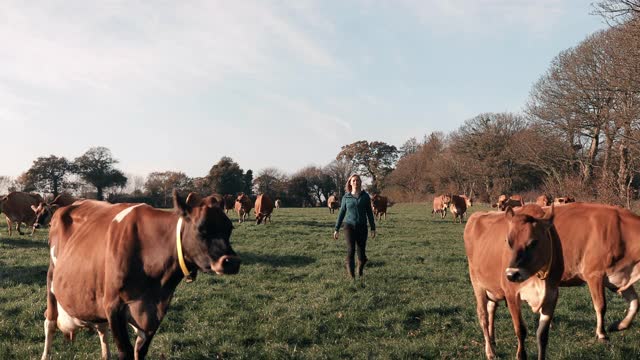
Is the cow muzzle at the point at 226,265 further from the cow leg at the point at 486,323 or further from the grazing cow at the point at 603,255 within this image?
the grazing cow at the point at 603,255

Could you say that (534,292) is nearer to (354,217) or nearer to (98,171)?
(354,217)

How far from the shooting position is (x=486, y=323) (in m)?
6.41

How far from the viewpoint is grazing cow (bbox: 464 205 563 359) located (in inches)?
207

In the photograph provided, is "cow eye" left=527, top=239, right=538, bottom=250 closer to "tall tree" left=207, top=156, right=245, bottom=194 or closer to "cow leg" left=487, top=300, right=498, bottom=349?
"cow leg" left=487, top=300, right=498, bottom=349

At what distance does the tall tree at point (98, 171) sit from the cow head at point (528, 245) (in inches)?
2720

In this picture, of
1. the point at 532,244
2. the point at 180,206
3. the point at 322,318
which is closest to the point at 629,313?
the point at 532,244

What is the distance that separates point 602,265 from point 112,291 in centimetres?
638

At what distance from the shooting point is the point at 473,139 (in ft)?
191

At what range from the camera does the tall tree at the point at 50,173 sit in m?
65.2

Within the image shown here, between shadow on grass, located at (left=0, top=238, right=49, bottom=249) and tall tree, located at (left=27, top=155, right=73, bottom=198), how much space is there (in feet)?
174

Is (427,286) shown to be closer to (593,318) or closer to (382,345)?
(593,318)

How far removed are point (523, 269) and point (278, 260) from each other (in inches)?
371

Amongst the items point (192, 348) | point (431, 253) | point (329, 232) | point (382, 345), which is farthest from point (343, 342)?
point (329, 232)

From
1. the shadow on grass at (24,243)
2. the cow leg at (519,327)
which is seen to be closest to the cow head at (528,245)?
the cow leg at (519,327)
